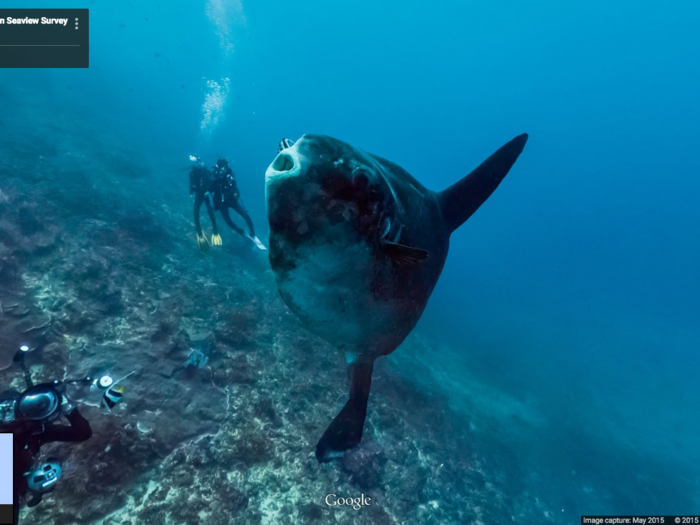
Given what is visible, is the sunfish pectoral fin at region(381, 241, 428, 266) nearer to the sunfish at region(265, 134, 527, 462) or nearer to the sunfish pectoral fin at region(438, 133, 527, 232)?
the sunfish at region(265, 134, 527, 462)

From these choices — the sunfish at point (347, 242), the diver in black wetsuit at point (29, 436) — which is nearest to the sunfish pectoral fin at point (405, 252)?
the sunfish at point (347, 242)

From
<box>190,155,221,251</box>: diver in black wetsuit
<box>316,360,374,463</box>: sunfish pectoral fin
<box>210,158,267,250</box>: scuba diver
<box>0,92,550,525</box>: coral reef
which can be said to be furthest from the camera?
<box>190,155,221,251</box>: diver in black wetsuit

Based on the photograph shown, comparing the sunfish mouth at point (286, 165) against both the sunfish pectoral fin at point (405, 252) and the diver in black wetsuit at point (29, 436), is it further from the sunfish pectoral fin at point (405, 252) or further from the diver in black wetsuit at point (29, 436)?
the diver in black wetsuit at point (29, 436)

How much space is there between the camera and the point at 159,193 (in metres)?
17.2

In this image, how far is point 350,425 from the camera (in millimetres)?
3436

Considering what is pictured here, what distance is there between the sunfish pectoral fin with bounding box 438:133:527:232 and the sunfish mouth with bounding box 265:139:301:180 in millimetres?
2502

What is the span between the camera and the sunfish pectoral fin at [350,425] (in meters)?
3.35

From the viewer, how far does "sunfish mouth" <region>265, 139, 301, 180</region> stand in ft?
5.45

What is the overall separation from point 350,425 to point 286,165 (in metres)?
2.93

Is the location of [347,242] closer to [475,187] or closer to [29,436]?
[475,187]

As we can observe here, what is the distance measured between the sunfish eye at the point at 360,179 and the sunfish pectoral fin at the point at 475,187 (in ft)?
7.05

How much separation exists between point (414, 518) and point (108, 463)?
566cm

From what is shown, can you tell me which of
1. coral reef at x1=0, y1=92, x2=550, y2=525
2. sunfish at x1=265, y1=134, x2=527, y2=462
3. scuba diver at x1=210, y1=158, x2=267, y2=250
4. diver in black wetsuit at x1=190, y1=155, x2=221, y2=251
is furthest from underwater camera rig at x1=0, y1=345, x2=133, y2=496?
scuba diver at x1=210, y1=158, x2=267, y2=250

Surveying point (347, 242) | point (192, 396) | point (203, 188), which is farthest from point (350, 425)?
point (203, 188)
